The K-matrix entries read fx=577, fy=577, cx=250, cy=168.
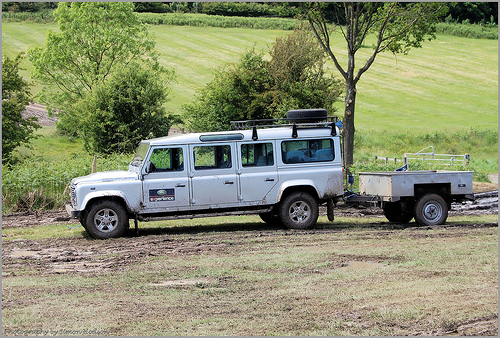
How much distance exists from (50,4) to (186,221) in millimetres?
77653

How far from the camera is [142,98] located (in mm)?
31734

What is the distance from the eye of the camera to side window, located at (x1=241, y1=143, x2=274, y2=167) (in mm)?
14305

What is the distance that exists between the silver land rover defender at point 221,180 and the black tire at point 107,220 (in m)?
0.02

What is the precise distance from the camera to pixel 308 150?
14578mm

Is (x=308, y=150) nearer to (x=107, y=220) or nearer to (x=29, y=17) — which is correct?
(x=107, y=220)

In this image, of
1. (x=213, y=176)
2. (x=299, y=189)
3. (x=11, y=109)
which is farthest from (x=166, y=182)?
(x=11, y=109)

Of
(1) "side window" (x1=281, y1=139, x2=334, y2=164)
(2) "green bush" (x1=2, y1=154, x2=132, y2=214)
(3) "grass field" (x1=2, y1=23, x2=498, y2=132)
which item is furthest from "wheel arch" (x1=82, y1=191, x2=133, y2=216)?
(3) "grass field" (x1=2, y1=23, x2=498, y2=132)

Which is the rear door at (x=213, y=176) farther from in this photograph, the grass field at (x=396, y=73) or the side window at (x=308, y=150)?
the grass field at (x=396, y=73)

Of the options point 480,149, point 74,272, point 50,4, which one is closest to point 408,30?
point 74,272

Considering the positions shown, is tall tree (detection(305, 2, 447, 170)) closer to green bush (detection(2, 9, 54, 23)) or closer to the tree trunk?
the tree trunk

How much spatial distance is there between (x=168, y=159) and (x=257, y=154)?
2.20 metres

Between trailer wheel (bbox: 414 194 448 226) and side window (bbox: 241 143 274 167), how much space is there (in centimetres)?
409

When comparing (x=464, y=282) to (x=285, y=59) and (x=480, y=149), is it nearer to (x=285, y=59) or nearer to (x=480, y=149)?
(x=285, y=59)

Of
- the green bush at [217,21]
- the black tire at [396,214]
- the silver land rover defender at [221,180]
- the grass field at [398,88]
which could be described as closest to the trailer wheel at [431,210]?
the black tire at [396,214]
